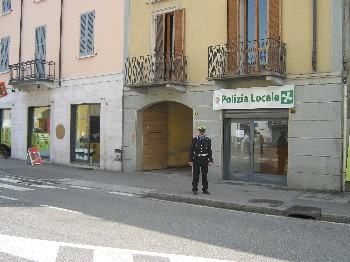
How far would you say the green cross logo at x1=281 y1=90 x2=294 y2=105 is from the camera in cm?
1218

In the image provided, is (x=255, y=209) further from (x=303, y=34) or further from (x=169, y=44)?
(x=169, y=44)

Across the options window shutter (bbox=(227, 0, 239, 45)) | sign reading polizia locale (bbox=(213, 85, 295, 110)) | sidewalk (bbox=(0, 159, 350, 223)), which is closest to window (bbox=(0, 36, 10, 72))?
sidewalk (bbox=(0, 159, 350, 223))

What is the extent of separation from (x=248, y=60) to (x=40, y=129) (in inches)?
510

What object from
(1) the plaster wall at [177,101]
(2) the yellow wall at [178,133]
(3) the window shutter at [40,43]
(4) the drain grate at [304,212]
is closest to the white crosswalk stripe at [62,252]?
(4) the drain grate at [304,212]

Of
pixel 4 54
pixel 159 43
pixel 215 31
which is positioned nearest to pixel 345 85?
pixel 215 31

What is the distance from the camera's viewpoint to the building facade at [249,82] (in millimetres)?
11593

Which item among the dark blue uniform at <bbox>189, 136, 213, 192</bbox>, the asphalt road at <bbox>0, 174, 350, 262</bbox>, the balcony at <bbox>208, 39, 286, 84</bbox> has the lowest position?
the asphalt road at <bbox>0, 174, 350, 262</bbox>

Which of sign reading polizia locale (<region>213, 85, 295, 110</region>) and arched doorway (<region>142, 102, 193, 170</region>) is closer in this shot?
sign reading polizia locale (<region>213, 85, 295, 110</region>)

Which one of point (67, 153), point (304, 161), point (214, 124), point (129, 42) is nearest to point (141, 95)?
point (129, 42)

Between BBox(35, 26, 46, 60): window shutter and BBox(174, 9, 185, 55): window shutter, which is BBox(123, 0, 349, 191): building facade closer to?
BBox(174, 9, 185, 55): window shutter

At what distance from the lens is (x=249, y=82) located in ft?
43.1

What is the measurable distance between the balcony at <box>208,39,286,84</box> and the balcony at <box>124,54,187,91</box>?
140 cm

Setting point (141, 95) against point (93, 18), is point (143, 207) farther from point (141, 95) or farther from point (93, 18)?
point (93, 18)

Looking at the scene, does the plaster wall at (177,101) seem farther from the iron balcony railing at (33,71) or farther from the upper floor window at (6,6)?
the upper floor window at (6,6)
